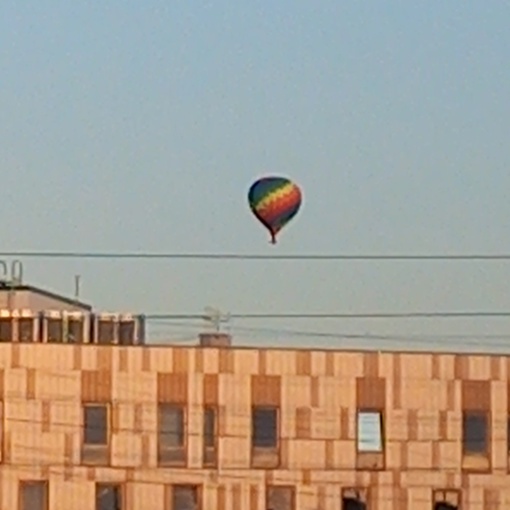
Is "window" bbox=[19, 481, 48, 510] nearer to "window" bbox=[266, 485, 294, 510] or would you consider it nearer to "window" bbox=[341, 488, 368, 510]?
"window" bbox=[266, 485, 294, 510]

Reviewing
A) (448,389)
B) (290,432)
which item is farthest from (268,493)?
(448,389)

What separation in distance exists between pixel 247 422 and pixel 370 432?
3254 millimetres

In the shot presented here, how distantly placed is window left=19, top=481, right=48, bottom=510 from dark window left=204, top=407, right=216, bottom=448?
166 inches

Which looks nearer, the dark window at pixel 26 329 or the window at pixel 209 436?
the window at pixel 209 436

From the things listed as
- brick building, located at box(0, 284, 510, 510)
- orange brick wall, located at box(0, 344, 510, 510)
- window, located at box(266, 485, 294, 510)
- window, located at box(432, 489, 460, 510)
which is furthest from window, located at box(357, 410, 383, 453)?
window, located at box(266, 485, 294, 510)

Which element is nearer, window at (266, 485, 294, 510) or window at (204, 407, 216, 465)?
window at (204, 407, 216, 465)

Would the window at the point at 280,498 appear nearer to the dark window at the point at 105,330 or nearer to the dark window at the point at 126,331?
the dark window at the point at 126,331

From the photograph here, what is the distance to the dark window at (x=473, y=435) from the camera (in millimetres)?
49812

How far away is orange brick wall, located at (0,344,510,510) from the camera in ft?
158

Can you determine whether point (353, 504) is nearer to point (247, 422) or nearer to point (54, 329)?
point (247, 422)


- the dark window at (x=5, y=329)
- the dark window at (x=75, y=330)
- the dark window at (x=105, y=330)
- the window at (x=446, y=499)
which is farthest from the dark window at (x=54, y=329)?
the window at (x=446, y=499)

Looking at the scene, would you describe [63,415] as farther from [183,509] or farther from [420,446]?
[420,446]

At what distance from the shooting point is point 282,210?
5266 cm

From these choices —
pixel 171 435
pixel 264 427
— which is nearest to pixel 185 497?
pixel 171 435
